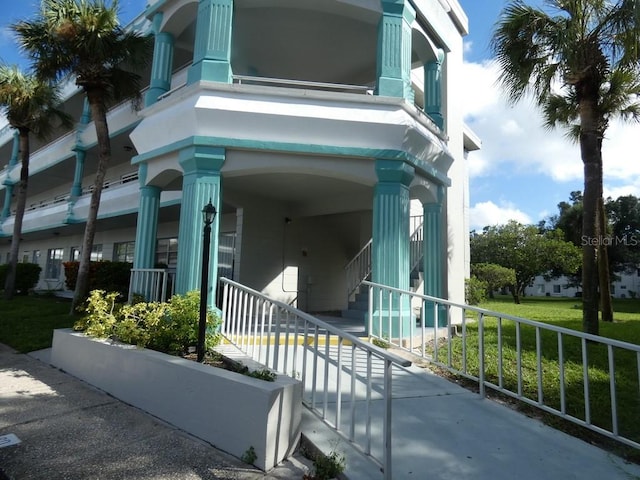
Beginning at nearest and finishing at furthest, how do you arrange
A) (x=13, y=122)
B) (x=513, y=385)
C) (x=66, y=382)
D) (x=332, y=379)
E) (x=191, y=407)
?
(x=191, y=407)
(x=332, y=379)
(x=513, y=385)
(x=66, y=382)
(x=13, y=122)

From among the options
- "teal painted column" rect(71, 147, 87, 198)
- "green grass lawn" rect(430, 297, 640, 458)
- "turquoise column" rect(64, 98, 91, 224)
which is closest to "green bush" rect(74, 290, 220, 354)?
"green grass lawn" rect(430, 297, 640, 458)

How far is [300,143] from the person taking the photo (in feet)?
24.0

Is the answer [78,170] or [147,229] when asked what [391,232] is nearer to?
[147,229]

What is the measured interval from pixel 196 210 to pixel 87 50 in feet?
19.5

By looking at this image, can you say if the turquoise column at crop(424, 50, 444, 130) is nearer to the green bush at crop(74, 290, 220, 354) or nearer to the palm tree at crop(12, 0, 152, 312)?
the green bush at crop(74, 290, 220, 354)

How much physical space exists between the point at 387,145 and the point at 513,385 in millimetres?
4398

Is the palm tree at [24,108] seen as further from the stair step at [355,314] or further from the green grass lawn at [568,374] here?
the green grass lawn at [568,374]

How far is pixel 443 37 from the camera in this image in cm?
976

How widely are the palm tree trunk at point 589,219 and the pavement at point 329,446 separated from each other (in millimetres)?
4271

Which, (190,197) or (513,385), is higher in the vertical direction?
(190,197)

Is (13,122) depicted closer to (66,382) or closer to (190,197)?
(190,197)

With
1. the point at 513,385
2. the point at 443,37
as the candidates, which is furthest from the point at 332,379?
the point at 443,37

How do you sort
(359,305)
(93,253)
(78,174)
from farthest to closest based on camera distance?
(93,253)
(78,174)
(359,305)

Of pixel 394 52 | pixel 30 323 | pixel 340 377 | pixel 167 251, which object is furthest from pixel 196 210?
pixel 167 251
